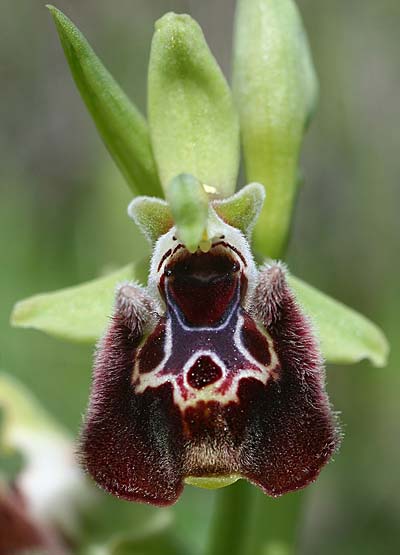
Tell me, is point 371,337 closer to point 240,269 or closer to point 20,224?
point 240,269

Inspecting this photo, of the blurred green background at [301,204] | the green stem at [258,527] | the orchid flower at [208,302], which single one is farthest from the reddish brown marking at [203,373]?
the blurred green background at [301,204]

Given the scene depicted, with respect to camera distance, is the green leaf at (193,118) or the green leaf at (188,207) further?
the green leaf at (193,118)

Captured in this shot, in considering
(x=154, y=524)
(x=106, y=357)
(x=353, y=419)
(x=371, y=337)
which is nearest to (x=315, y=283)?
(x=353, y=419)

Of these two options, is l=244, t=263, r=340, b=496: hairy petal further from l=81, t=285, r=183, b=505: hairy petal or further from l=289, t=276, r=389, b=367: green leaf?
l=289, t=276, r=389, b=367: green leaf

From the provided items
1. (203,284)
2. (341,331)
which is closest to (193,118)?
(203,284)

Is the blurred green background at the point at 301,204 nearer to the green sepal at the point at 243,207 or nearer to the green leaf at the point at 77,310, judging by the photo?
the green leaf at the point at 77,310

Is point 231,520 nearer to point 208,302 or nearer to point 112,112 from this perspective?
point 208,302
